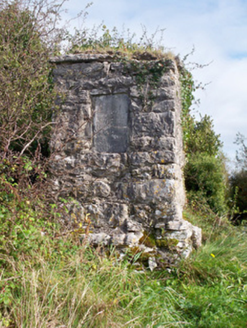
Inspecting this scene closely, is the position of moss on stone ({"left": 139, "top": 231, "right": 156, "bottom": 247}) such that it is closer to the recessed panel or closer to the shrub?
the recessed panel

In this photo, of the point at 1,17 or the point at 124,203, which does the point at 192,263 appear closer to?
the point at 124,203

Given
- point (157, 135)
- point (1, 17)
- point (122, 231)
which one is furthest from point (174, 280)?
point (1, 17)

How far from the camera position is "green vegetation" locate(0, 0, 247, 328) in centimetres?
323

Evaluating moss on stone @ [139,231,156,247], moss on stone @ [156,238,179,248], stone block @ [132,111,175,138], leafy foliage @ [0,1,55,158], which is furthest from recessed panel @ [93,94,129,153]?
moss on stone @ [156,238,179,248]

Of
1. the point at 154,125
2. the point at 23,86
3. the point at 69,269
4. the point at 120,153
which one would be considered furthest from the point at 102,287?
the point at 23,86

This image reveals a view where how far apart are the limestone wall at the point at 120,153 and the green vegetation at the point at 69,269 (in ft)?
0.70

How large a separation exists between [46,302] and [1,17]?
210 inches

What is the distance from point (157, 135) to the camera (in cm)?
479

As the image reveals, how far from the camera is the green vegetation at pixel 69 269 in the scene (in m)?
3.23

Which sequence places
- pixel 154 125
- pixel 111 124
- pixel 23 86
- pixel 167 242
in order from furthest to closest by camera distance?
1. pixel 23 86
2. pixel 111 124
3. pixel 154 125
4. pixel 167 242

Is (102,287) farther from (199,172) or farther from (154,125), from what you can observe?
(199,172)

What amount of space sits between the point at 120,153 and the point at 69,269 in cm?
179

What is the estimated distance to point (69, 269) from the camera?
3.77 metres

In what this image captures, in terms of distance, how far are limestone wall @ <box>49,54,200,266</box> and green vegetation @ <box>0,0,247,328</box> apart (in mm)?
215
